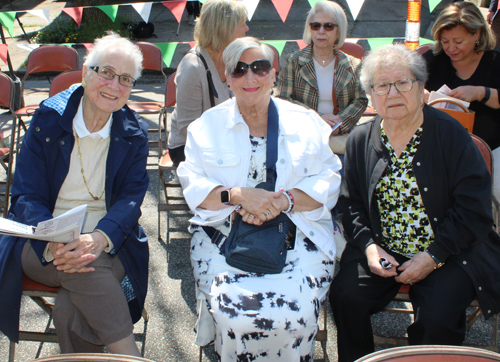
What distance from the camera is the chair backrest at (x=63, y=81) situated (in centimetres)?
390

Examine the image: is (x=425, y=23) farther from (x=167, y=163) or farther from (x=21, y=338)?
(x=21, y=338)

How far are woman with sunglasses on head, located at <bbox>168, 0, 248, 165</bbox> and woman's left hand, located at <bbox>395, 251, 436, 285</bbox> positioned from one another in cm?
193

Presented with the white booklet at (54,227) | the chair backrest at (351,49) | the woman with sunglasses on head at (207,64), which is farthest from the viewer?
the chair backrest at (351,49)

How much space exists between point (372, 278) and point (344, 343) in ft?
1.20

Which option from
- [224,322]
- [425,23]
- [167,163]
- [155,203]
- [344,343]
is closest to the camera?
[224,322]

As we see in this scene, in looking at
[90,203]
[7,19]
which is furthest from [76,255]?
[7,19]

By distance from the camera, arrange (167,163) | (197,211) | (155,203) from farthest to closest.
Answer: (155,203)
(167,163)
(197,211)

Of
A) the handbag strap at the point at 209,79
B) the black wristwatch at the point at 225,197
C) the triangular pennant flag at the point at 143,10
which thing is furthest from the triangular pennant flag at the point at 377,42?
the black wristwatch at the point at 225,197

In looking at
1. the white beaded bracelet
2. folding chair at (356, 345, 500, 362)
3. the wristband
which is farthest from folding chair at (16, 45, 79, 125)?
folding chair at (356, 345, 500, 362)

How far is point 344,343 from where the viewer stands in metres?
2.32

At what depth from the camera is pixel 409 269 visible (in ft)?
7.38

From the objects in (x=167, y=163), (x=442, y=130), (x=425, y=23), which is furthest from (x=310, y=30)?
(x=425, y=23)

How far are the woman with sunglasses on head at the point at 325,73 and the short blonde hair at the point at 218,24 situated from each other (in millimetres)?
610

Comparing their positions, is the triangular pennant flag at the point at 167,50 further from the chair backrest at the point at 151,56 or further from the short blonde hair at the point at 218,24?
the short blonde hair at the point at 218,24
